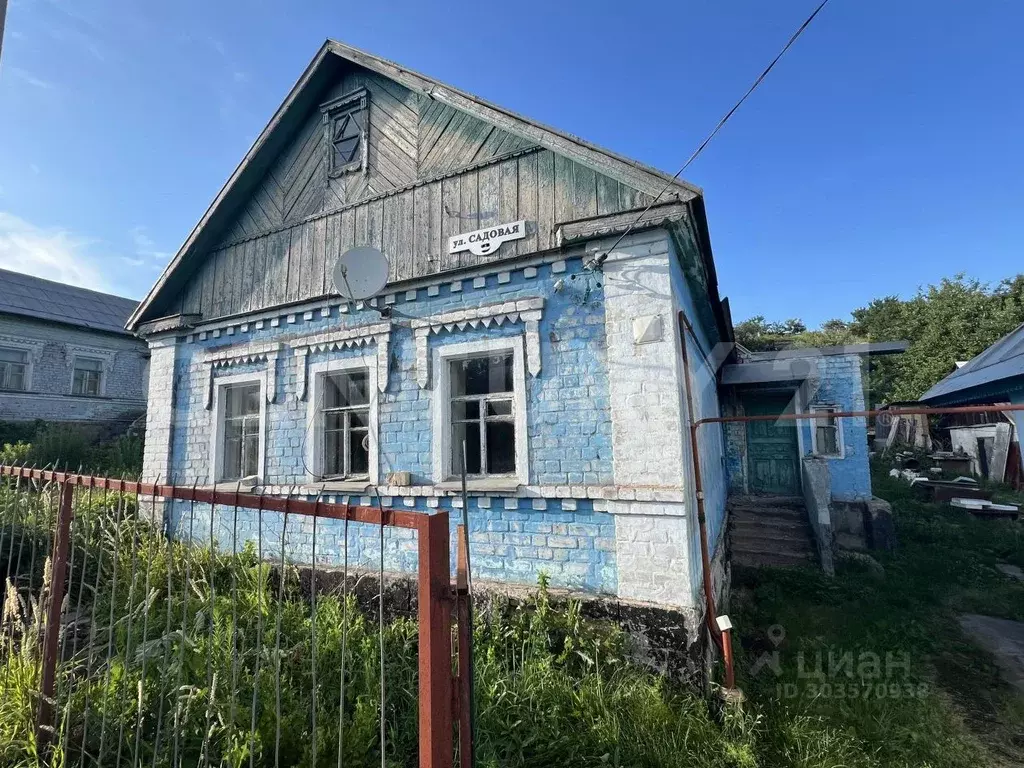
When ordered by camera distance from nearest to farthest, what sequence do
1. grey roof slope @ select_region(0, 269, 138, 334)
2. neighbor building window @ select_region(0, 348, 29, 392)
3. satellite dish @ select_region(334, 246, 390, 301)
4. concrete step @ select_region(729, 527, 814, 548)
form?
satellite dish @ select_region(334, 246, 390, 301)
concrete step @ select_region(729, 527, 814, 548)
neighbor building window @ select_region(0, 348, 29, 392)
grey roof slope @ select_region(0, 269, 138, 334)

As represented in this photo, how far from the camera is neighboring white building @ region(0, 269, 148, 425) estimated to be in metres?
14.4

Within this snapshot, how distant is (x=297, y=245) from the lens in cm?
653

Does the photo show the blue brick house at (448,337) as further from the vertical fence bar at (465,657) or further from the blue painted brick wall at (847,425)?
the blue painted brick wall at (847,425)

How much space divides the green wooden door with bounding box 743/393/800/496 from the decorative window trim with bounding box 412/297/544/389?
755 centimetres

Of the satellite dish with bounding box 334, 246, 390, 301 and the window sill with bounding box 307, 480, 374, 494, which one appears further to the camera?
the window sill with bounding box 307, 480, 374, 494

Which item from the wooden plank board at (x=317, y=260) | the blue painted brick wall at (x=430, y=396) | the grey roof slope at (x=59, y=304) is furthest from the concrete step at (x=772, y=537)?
the grey roof slope at (x=59, y=304)

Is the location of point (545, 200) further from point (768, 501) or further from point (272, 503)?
point (768, 501)

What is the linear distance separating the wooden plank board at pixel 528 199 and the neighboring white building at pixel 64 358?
17574 millimetres

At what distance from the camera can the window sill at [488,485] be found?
470 centimetres

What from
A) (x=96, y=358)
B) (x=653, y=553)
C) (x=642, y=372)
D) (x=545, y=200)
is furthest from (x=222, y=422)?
(x=96, y=358)

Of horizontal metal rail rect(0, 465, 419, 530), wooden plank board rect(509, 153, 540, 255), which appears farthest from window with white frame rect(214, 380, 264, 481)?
wooden plank board rect(509, 153, 540, 255)

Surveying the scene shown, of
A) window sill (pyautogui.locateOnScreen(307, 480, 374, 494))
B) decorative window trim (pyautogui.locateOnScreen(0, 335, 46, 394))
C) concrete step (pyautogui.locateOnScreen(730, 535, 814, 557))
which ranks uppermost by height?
decorative window trim (pyautogui.locateOnScreen(0, 335, 46, 394))

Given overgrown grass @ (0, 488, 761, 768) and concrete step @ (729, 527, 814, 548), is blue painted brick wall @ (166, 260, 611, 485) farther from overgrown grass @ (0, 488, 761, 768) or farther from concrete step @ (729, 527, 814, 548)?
concrete step @ (729, 527, 814, 548)

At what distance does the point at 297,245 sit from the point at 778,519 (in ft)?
29.1
